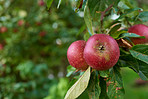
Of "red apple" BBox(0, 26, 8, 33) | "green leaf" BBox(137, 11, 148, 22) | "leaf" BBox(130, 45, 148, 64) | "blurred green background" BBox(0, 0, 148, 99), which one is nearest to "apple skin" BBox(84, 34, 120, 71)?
"leaf" BBox(130, 45, 148, 64)

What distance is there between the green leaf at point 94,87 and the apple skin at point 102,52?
4.9 inches

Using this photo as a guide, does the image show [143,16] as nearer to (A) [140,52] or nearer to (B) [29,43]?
(A) [140,52]

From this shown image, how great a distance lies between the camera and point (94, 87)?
73cm

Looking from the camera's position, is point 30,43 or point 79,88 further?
point 30,43

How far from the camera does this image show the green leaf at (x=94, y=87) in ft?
2.31

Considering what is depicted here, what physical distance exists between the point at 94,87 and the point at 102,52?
0.63 ft

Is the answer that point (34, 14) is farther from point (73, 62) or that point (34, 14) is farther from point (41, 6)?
point (73, 62)

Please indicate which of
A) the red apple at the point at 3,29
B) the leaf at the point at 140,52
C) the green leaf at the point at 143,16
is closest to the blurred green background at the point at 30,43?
the red apple at the point at 3,29

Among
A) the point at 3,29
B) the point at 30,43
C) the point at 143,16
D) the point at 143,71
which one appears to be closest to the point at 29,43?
the point at 30,43

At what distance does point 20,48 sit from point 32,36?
0.32 metres

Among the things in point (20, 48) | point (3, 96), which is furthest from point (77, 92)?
point (20, 48)

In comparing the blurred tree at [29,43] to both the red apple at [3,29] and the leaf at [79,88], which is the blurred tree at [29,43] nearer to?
the red apple at [3,29]

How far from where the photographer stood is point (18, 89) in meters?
2.49

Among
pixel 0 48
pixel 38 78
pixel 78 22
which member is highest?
pixel 0 48
